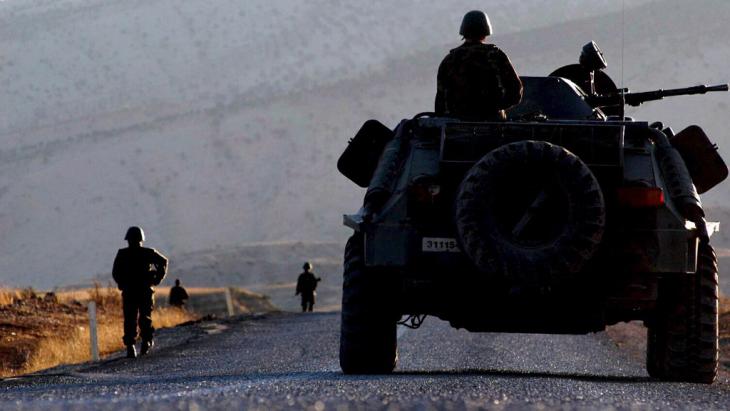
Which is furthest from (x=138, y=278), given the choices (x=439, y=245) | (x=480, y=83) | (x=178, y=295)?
(x=178, y=295)

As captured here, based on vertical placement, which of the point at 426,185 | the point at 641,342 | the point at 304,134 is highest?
the point at 304,134

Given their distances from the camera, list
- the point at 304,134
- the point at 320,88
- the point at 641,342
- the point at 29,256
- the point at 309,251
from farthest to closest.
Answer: the point at 320,88 < the point at 304,134 < the point at 29,256 < the point at 309,251 < the point at 641,342

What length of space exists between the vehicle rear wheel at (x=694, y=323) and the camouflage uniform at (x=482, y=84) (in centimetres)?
183

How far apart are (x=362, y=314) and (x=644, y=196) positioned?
84.9 inches

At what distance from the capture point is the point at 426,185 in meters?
11.0

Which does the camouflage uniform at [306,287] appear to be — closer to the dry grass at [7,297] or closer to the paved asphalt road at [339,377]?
the dry grass at [7,297]

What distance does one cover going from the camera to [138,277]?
1822cm

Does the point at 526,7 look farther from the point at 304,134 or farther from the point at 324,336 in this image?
the point at 324,336

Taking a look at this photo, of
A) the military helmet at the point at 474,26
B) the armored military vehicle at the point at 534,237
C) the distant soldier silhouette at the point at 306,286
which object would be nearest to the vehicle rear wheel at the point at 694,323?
the armored military vehicle at the point at 534,237

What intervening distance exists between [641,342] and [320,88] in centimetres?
10261

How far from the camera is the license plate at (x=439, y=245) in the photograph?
10938mm

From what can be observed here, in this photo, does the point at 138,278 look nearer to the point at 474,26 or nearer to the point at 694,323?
the point at 474,26

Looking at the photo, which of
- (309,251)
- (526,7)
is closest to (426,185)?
(309,251)

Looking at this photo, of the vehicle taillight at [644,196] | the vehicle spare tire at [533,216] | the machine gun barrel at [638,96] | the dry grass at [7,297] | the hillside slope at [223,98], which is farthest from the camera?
the hillside slope at [223,98]
